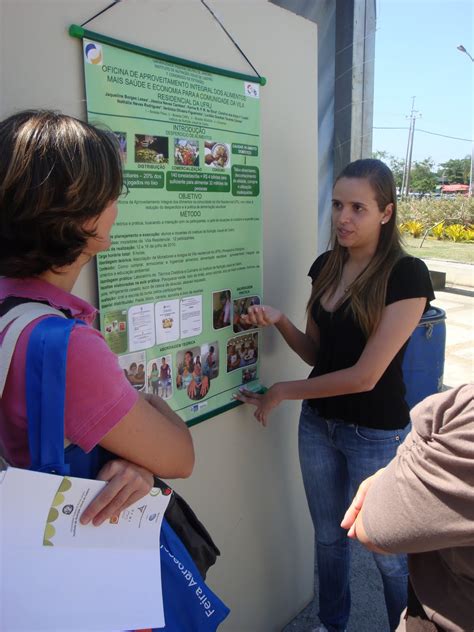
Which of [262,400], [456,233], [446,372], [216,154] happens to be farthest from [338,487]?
[456,233]

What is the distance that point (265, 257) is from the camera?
2014mm

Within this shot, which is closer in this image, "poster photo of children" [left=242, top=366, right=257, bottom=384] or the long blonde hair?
the long blonde hair

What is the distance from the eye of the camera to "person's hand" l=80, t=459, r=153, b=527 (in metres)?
0.89

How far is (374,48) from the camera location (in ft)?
8.97

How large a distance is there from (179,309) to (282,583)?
1489 millimetres

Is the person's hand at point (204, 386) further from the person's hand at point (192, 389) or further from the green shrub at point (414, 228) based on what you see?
the green shrub at point (414, 228)

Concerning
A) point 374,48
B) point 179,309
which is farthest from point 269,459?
point 374,48

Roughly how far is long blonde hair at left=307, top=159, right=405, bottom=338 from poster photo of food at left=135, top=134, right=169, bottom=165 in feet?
2.34

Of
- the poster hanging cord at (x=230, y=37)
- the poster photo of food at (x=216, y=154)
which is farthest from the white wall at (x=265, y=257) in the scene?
the poster photo of food at (x=216, y=154)

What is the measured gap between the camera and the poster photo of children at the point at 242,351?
1.89m

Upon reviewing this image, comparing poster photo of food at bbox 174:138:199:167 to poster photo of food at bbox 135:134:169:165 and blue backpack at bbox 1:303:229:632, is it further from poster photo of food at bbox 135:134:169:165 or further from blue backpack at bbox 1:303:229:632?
blue backpack at bbox 1:303:229:632

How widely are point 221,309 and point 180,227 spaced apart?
13.7 inches

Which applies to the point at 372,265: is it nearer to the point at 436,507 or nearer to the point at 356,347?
the point at 356,347

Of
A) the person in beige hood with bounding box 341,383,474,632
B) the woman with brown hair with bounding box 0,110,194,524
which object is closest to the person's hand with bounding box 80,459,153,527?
the woman with brown hair with bounding box 0,110,194,524
